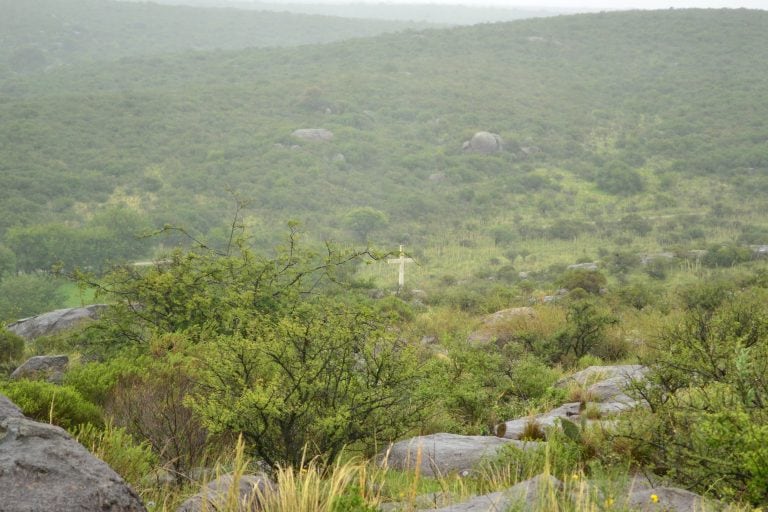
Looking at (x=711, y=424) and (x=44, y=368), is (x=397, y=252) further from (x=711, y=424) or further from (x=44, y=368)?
(x=711, y=424)

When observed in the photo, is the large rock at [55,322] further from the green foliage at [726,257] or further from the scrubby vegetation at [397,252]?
the green foliage at [726,257]

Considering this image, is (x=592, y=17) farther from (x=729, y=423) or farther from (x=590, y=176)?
(x=729, y=423)

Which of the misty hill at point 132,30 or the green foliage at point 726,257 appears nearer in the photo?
the green foliage at point 726,257

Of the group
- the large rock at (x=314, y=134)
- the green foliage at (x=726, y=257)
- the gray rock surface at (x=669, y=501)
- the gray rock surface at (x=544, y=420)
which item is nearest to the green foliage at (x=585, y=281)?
the green foliage at (x=726, y=257)

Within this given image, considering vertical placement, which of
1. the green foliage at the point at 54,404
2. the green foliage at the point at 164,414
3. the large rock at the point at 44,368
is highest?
the green foliage at the point at 54,404

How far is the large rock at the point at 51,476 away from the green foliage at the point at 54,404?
6.09 feet

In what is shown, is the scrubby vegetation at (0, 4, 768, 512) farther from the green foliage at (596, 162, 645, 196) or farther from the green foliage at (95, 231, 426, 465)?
the green foliage at (596, 162, 645, 196)

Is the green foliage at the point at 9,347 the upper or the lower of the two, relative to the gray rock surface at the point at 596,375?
lower

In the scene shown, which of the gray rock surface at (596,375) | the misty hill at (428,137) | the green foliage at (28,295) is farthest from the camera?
the misty hill at (428,137)

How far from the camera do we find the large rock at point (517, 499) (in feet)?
11.2

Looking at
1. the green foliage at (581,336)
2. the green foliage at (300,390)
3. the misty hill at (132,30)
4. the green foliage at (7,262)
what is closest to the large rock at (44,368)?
the green foliage at (300,390)

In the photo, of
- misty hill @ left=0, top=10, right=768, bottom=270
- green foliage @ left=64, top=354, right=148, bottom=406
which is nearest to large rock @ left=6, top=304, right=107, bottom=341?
green foliage @ left=64, top=354, right=148, bottom=406

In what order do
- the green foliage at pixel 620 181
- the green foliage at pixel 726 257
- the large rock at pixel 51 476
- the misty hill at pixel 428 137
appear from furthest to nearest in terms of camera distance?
the green foliage at pixel 620 181
the misty hill at pixel 428 137
the green foliage at pixel 726 257
the large rock at pixel 51 476

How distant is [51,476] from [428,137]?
51.8 meters
